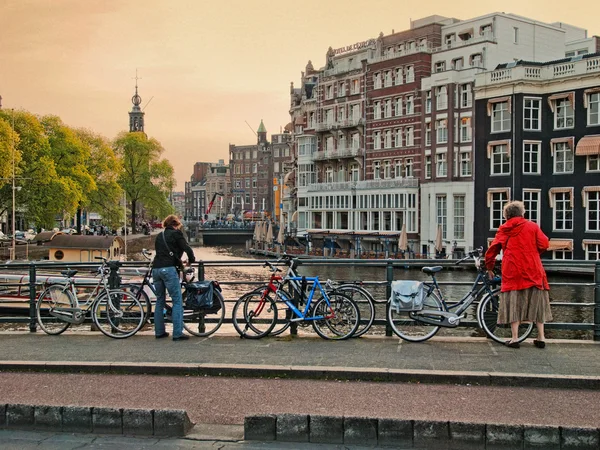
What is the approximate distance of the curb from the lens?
318 inches

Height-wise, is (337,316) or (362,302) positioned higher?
(362,302)

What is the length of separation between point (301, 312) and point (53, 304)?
14.1ft

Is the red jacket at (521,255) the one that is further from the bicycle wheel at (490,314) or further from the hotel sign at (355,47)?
the hotel sign at (355,47)

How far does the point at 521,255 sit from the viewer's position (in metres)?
9.85

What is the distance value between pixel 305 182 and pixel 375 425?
2946 inches

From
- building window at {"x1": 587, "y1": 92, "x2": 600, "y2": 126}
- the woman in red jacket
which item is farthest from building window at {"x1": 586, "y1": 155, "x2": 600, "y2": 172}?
the woman in red jacket

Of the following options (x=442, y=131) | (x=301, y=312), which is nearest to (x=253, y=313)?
(x=301, y=312)

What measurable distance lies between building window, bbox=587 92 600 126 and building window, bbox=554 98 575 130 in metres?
1.31

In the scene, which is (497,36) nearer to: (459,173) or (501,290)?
(459,173)

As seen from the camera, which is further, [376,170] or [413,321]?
[376,170]

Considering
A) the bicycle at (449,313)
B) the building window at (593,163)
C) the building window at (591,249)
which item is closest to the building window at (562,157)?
the building window at (593,163)

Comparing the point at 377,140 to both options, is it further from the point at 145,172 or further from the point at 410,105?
the point at 145,172

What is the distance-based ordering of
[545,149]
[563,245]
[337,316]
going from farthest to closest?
[545,149] < [563,245] < [337,316]

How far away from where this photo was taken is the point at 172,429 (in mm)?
6762
